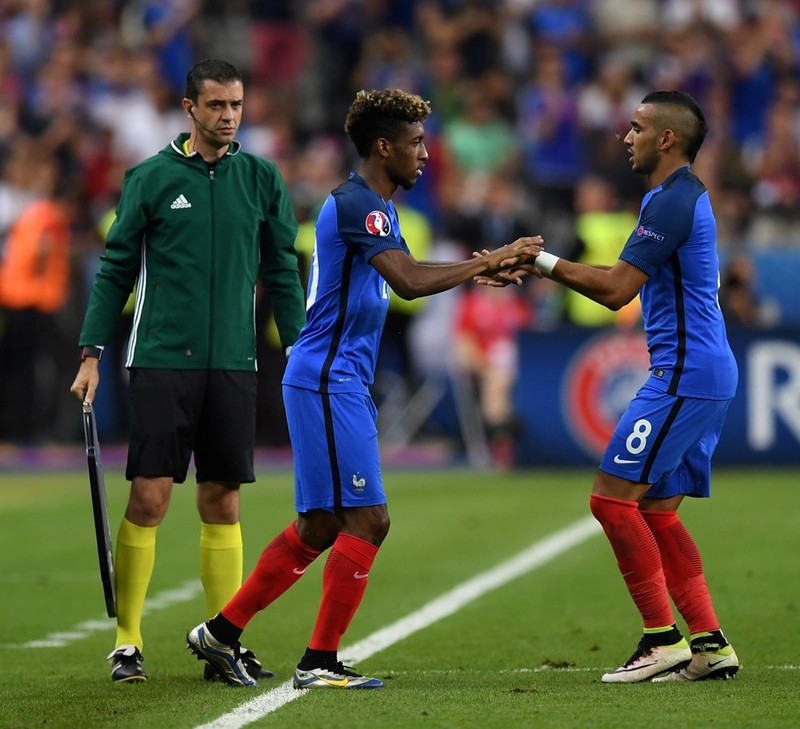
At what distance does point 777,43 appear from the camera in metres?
21.2

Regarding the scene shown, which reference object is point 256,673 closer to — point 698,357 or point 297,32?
point 698,357

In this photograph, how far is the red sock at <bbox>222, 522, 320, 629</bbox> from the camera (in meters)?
6.84

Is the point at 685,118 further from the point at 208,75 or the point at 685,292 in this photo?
the point at 208,75

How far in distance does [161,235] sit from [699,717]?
2868mm

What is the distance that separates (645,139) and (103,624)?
12.4ft

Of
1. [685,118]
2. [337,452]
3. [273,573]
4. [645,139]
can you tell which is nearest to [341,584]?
[273,573]

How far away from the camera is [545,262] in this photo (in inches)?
269

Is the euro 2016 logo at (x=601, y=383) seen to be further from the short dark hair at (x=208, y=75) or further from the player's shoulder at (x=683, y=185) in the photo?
the short dark hair at (x=208, y=75)

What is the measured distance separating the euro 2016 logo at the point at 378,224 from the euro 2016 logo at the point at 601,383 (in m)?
9.72

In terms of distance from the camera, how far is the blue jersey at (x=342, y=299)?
6.61 m

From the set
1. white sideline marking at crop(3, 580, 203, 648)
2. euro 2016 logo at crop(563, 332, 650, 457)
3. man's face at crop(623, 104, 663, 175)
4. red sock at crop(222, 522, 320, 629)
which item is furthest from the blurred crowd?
red sock at crop(222, 522, 320, 629)

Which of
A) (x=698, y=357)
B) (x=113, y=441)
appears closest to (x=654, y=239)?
(x=698, y=357)

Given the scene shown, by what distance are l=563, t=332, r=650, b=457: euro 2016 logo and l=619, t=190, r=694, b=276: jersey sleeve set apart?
937 centimetres

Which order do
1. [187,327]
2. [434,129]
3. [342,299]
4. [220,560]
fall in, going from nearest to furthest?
[342,299] → [187,327] → [220,560] → [434,129]
